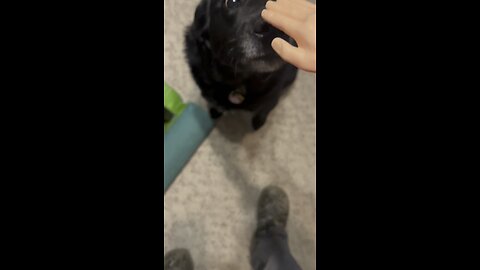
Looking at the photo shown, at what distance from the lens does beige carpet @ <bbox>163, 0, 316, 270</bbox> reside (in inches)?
48.9

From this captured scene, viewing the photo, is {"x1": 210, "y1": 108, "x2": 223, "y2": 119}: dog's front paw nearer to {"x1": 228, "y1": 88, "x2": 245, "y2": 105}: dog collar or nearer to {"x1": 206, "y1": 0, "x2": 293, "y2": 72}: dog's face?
{"x1": 228, "y1": 88, "x2": 245, "y2": 105}: dog collar

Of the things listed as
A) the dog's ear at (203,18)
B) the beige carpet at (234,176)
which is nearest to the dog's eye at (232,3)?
the dog's ear at (203,18)

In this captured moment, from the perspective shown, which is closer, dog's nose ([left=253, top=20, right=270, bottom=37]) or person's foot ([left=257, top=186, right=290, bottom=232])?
dog's nose ([left=253, top=20, right=270, bottom=37])

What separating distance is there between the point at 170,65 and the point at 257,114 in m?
0.33

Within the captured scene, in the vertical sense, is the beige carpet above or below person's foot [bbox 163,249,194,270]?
above

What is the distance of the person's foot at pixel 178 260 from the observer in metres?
1.19

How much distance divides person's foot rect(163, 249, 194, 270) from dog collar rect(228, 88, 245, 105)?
1.67 feet

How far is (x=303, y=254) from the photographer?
131 centimetres

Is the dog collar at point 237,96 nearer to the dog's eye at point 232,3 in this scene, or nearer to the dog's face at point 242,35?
the dog's face at point 242,35

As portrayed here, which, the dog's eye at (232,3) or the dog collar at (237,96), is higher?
the dog's eye at (232,3)

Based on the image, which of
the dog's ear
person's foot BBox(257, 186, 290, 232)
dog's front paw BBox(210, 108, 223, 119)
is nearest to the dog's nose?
the dog's ear

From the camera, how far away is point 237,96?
109 cm

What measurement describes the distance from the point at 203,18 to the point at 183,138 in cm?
39
